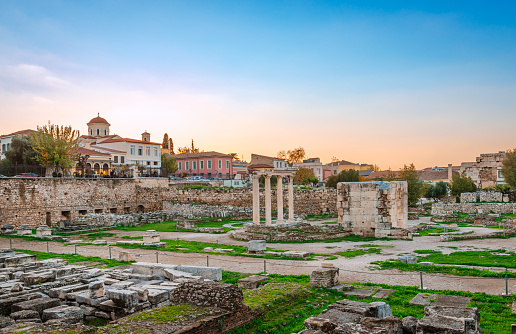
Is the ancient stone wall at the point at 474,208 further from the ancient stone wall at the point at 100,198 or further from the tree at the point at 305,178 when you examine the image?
the tree at the point at 305,178

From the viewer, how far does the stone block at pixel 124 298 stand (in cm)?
1021

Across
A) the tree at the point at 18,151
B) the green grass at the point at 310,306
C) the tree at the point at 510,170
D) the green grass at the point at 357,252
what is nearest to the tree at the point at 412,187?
the tree at the point at 510,170

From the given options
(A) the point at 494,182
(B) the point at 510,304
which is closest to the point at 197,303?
(B) the point at 510,304

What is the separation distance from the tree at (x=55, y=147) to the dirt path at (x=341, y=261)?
17.5 m

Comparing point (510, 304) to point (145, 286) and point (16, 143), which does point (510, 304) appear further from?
point (16, 143)

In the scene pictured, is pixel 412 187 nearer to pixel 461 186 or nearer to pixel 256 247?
pixel 461 186

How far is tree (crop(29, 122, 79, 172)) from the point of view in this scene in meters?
41.4

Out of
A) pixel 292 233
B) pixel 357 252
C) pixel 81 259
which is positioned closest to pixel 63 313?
pixel 81 259

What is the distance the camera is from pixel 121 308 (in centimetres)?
1024

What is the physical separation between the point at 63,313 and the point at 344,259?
1184 centimetres

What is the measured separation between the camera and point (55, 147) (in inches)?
1628

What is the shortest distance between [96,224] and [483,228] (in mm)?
29615

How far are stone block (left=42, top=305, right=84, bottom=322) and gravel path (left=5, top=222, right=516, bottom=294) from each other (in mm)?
6656

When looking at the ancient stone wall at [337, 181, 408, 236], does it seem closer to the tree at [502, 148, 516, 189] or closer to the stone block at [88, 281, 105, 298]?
the stone block at [88, 281, 105, 298]
